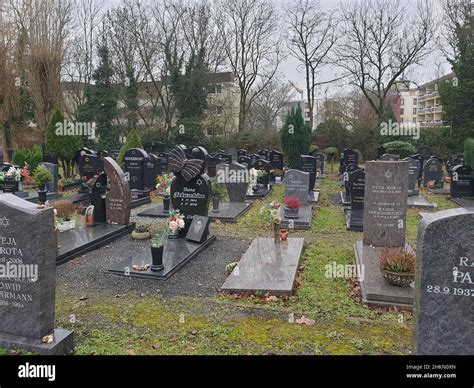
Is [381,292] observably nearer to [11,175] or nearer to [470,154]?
[470,154]

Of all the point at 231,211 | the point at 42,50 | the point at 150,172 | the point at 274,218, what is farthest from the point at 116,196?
the point at 42,50

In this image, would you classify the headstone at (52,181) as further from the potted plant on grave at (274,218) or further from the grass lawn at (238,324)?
the grass lawn at (238,324)

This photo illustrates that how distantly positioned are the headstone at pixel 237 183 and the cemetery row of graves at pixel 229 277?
1859 mm

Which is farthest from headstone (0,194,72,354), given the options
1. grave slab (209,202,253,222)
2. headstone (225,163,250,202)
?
headstone (225,163,250,202)

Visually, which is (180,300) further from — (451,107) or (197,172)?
(451,107)

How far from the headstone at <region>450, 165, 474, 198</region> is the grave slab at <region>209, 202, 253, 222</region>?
886 centimetres

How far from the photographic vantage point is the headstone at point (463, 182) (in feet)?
56.3

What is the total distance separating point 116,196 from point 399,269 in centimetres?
758

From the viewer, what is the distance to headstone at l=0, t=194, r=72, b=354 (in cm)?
454

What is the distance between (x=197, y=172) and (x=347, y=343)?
630 cm

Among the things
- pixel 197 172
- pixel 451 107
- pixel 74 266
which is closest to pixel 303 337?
pixel 74 266

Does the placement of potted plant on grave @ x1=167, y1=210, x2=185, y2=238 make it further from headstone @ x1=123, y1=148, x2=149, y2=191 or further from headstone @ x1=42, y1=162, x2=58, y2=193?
headstone @ x1=42, y1=162, x2=58, y2=193

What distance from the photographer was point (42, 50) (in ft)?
77.3

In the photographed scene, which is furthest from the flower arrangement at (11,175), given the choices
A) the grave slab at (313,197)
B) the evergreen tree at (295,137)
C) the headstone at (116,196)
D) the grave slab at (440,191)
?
the grave slab at (440,191)
